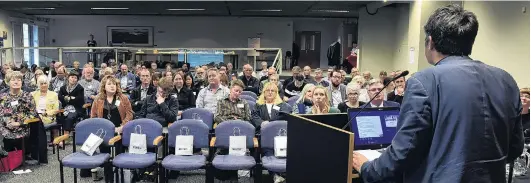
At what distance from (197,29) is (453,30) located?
19382mm

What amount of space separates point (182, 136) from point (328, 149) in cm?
→ 252

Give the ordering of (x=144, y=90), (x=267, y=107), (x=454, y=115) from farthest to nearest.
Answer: (x=144, y=90)
(x=267, y=107)
(x=454, y=115)

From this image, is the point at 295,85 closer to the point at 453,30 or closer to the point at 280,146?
the point at 280,146

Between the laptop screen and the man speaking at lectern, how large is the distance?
1.14 metres

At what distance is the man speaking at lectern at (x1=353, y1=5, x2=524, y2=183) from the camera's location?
1.38 m

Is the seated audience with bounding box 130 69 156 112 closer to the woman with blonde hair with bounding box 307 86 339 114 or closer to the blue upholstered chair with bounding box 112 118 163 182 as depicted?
the blue upholstered chair with bounding box 112 118 163 182

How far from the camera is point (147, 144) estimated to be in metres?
4.35

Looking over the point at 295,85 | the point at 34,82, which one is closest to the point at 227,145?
the point at 295,85

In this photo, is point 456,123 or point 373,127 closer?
point 456,123

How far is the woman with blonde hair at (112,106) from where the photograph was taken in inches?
194

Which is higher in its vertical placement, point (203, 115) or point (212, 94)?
point (212, 94)

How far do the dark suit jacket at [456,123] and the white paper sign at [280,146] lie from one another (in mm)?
2496

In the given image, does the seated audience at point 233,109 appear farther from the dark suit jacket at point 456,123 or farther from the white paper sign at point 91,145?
the dark suit jacket at point 456,123

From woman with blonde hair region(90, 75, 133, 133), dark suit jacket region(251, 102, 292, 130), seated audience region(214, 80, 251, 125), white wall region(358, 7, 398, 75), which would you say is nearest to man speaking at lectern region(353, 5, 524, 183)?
dark suit jacket region(251, 102, 292, 130)
